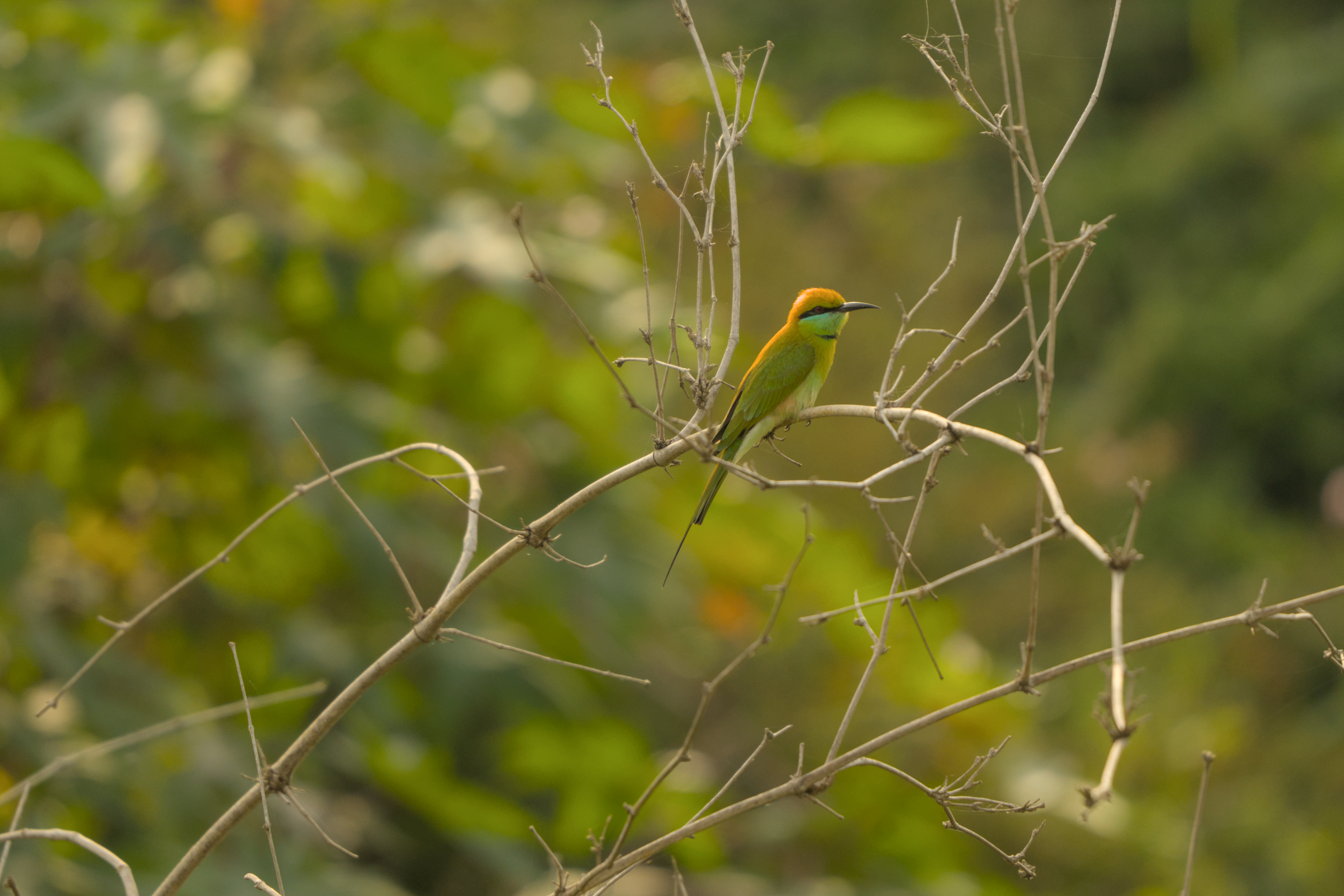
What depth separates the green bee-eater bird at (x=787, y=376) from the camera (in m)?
1.58

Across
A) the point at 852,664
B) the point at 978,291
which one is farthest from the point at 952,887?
the point at 978,291

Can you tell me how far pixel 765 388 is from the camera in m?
1.57

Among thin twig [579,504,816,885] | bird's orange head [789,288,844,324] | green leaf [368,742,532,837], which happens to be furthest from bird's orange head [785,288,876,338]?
green leaf [368,742,532,837]

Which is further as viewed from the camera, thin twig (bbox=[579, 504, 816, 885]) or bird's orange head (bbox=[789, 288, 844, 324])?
bird's orange head (bbox=[789, 288, 844, 324])

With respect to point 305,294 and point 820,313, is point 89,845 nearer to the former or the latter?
point 820,313

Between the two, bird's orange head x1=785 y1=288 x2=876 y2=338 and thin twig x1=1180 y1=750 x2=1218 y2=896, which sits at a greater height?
thin twig x1=1180 y1=750 x2=1218 y2=896

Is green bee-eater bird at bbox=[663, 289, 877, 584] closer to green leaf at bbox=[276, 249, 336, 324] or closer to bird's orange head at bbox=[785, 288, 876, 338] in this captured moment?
bird's orange head at bbox=[785, 288, 876, 338]

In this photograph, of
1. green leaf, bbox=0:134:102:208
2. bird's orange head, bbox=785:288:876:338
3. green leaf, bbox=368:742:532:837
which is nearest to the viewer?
bird's orange head, bbox=785:288:876:338

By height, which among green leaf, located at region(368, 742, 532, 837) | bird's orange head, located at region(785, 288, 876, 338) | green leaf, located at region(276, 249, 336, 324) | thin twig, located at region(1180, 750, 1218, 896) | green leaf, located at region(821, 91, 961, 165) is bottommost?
green leaf, located at region(368, 742, 532, 837)

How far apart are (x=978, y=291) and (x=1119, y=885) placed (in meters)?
4.61

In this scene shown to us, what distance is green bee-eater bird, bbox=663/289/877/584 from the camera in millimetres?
1579

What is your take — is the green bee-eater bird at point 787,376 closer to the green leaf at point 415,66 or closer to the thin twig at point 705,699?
the thin twig at point 705,699

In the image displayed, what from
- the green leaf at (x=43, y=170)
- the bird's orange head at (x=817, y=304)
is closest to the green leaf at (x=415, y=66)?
the green leaf at (x=43, y=170)

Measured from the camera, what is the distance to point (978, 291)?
25.9ft
